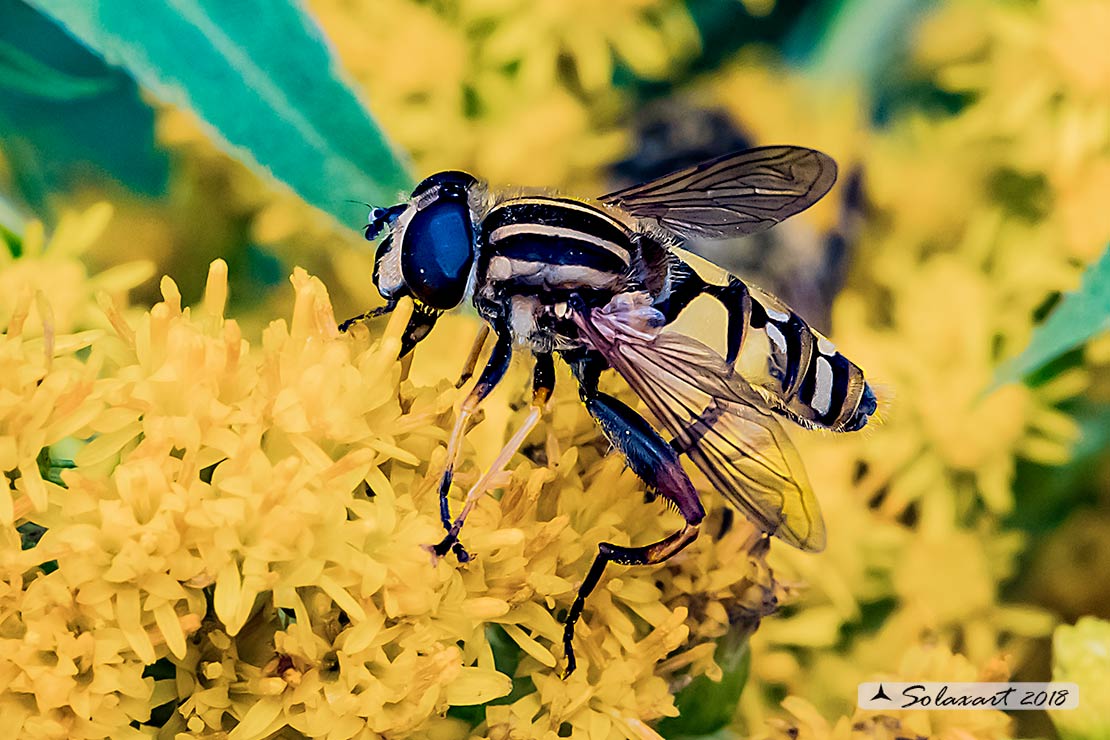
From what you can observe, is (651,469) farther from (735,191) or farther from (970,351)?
(970,351)

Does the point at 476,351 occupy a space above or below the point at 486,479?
above

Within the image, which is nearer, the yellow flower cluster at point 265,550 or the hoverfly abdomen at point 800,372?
the yellow flower cluster at point 265,550

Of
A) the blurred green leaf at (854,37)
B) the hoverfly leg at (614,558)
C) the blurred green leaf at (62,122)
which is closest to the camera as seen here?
the hoverfly leg at (614,558)

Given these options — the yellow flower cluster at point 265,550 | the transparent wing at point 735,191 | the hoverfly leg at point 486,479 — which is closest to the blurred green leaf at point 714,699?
the yellow flower cluster at point 265,550

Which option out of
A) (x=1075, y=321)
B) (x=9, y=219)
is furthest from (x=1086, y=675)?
(x=9, y=219)

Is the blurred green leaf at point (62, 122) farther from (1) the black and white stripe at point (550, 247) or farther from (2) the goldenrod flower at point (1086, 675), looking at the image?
(2) the goldenrod flower at point (1086, 675)

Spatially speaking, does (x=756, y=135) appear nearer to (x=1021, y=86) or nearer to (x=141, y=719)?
(x=1021, y=86)

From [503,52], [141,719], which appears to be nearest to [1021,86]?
[503,52]
